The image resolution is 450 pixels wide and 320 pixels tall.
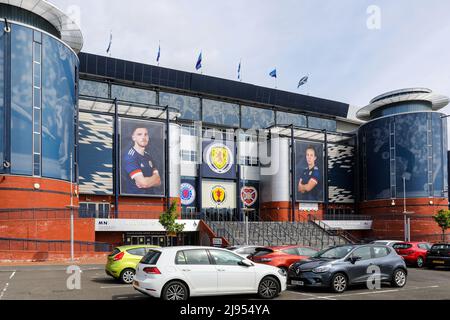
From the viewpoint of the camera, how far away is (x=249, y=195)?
52375 mm

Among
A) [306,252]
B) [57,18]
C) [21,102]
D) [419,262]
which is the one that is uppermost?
[57,18]

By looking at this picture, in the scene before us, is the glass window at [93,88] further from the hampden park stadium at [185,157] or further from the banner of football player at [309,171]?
the banner of football player at [309,171]

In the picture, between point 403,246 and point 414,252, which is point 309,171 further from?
point 414,252

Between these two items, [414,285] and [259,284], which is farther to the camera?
[414,285]

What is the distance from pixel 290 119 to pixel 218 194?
16.3m

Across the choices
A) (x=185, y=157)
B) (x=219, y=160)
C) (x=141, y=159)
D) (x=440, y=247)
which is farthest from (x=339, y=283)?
(x=219, y=160)

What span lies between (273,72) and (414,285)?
144 feet

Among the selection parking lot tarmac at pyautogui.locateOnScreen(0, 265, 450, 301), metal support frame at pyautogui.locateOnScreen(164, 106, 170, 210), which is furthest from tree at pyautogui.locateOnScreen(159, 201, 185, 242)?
parking lot tarmac at pyautogui.locateOnScreen(0, 265, 450, 301)

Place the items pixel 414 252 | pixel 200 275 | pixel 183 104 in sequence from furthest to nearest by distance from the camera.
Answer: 1. pixel 183 104
2. pixel 414 252
3. pixel 200 275

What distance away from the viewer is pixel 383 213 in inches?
2062

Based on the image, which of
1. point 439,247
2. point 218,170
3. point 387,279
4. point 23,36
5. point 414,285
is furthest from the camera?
point 218,170

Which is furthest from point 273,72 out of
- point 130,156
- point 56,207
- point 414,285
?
point 414,285

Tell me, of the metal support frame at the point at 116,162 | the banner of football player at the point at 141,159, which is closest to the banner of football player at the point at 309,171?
the banner of football player at the point at 141,159
